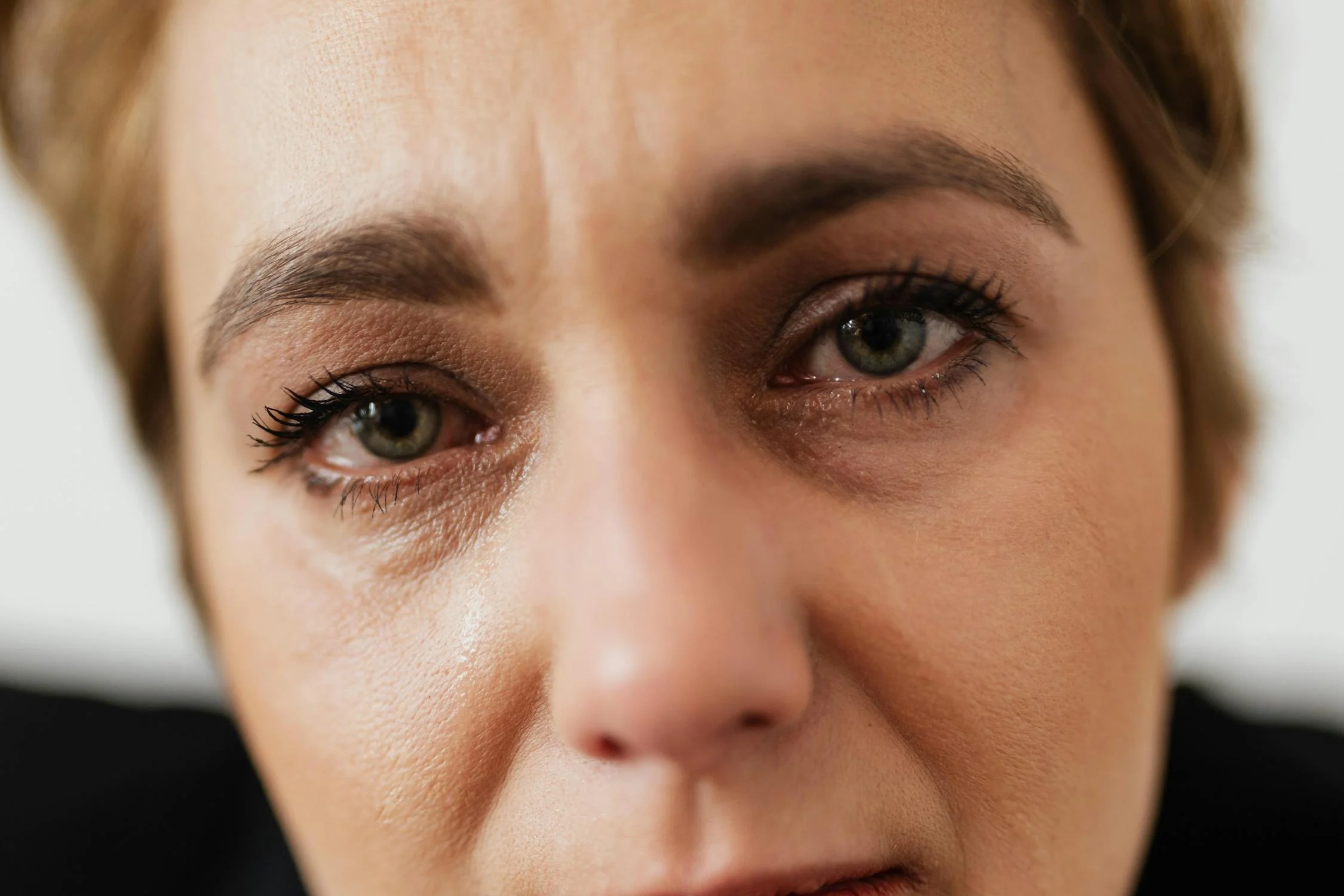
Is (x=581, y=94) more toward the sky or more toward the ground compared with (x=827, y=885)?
more toward the sky

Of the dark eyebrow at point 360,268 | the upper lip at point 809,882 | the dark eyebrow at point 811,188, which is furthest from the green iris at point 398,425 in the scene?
the upper lip at point 809,882

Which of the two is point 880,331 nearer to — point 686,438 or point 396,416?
point 686,438

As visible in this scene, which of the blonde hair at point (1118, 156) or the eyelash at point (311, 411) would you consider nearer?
the eyelash at point (311, 411)

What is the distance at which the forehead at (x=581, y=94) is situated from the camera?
854mm

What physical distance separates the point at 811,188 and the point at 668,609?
0.31m

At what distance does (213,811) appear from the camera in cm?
167

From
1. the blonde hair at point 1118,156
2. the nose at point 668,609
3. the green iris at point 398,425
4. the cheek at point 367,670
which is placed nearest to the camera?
the nose at point 668,609

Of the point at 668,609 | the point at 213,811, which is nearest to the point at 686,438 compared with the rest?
the point at 668,609

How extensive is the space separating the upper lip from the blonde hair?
57 centimetres

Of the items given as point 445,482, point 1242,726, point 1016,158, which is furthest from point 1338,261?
point 445,482

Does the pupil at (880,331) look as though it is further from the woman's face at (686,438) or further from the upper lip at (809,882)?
the upper lip at (809,882)

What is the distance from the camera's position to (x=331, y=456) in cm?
104

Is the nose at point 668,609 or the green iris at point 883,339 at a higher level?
the green iris at point 883,339

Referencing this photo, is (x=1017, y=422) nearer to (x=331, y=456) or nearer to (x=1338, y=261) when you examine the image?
(x=331, y=456)
